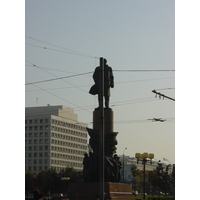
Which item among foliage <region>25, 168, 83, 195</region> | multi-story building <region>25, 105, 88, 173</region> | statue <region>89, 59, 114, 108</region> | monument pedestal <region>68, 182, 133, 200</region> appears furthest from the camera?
multi-story building <region>25, 105, 88, 173</region>

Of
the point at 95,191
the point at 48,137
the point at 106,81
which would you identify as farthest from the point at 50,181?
the point at 95,191

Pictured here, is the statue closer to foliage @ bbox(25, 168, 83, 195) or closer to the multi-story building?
foliage @ bbox(25, 168, 83, 195)

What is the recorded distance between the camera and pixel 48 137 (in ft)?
459

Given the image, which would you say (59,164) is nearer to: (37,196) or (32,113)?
(32,113)

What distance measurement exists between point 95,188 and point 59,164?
11426 cm

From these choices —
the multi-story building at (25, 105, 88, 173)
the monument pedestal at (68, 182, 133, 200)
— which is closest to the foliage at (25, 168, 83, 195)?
the multi-story building at (25, 105, 88, 173)

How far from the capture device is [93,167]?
29406 mm

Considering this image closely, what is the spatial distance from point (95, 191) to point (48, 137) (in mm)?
112530

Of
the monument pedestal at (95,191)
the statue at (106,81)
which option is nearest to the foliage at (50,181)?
the statue at (106,81)

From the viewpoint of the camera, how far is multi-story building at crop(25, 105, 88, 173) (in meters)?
140

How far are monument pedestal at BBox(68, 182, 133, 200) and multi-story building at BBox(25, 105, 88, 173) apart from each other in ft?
356

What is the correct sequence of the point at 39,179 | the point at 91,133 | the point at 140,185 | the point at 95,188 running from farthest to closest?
1. the point at 140,185
2. the point at 39,179
3. the point at 91,133
4. the point at 95,188

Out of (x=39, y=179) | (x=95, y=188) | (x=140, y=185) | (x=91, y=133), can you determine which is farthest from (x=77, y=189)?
(x=140, y=185)

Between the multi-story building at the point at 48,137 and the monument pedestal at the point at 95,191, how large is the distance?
108655mm
